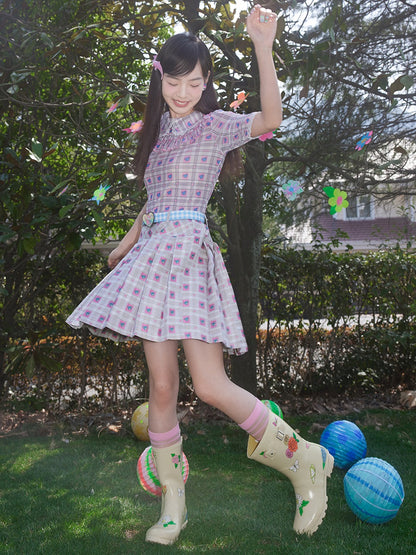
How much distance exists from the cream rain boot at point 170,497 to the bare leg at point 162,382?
98 mm

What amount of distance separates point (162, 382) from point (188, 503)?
0.74 meters

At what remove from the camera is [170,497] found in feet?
6.86

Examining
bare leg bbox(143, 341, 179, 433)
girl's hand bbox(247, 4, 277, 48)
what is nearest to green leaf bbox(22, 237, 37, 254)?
bare leg bbox(143, 341, 179, 433)

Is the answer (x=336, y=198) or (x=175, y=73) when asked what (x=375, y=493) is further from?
(x=175, y=73)

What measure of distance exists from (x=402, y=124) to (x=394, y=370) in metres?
2.19

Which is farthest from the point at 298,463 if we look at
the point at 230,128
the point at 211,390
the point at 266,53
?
the point at 266,53

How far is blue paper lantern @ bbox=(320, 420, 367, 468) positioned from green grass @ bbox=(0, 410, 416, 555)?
0.09 meters

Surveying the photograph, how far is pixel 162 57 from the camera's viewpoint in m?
2.21

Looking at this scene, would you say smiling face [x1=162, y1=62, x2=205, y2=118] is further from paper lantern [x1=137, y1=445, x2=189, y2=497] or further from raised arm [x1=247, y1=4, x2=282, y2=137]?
paper lantern [x1=137, y1=445, x2=189, y2=497]

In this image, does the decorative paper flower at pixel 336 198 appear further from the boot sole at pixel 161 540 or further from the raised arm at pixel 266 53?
Result: the boot sole at pixel 161 540

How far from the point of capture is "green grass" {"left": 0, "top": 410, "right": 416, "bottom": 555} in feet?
6.59

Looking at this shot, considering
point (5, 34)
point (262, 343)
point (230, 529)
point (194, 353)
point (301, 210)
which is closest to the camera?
point (194, 353)

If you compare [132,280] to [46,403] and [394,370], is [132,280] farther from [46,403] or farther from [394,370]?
[394,370]

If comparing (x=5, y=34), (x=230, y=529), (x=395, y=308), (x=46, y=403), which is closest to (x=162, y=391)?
(x=230, y=529)
